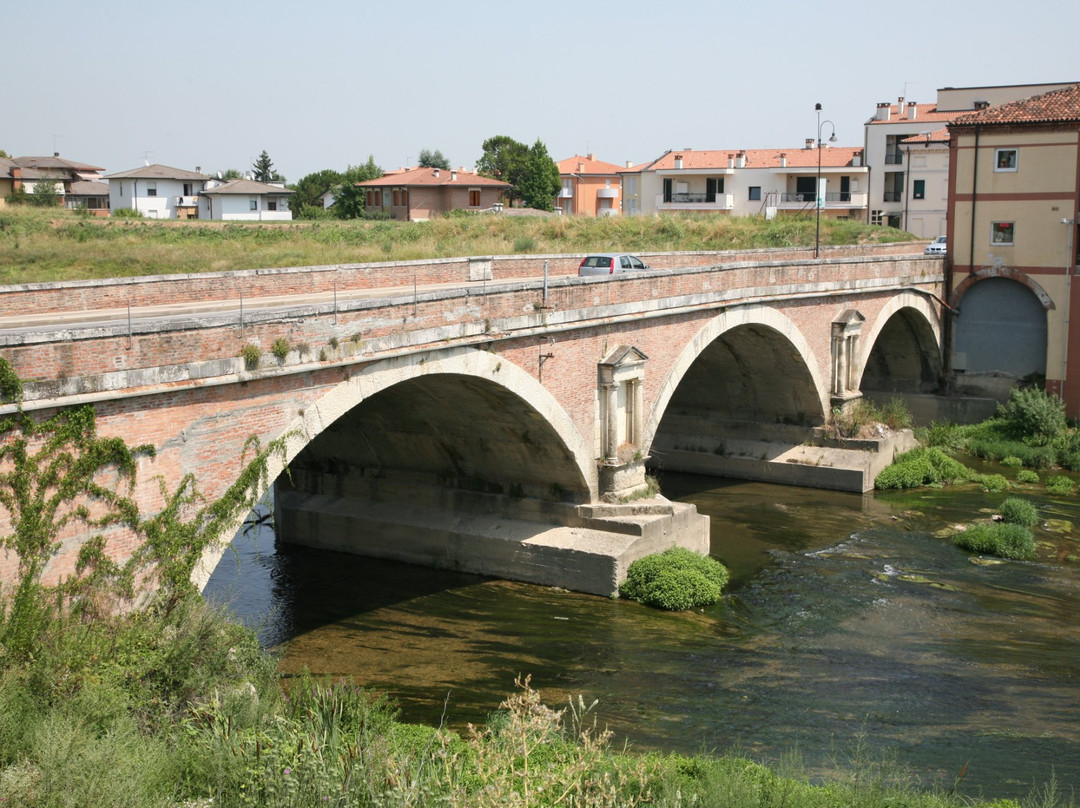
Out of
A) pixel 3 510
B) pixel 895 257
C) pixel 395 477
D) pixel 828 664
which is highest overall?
pixel 895 257

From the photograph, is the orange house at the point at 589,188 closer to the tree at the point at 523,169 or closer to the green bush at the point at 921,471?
the tree at the point at 523,169

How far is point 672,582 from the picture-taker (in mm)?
20531

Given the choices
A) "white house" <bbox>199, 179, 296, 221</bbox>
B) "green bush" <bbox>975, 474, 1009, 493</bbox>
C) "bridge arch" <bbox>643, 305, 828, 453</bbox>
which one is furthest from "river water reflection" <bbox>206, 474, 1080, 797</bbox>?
"white house" <bbox>199, 179, 296, 221</bbox>

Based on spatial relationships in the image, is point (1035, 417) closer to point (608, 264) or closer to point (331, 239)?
point (608, 264)

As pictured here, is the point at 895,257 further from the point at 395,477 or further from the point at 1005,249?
the point at 395,477

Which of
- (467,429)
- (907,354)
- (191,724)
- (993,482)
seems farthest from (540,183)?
(191,724)

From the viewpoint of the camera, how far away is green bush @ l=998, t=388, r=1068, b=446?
3250 centimetres

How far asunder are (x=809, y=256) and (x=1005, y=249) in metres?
6.75

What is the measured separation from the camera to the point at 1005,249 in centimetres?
3512

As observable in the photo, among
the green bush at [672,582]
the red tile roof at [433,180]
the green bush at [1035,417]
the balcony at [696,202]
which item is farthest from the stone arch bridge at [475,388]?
the red tile roof at [433,180]

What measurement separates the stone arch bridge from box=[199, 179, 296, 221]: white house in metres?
42.9

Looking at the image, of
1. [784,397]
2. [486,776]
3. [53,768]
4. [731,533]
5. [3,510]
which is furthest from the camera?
[784,397]

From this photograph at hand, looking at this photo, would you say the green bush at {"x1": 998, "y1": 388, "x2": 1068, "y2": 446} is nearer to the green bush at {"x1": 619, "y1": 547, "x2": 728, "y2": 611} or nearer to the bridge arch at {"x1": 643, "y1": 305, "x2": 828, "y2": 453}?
the bridge arch at {"x1": 643, "y1": 305, "x2": 828, "y2": 453}

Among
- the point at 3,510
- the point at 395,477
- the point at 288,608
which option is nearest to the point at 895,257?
the point at 395,477
